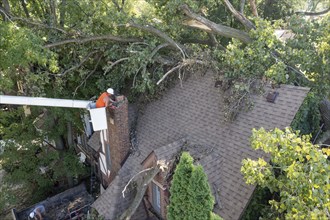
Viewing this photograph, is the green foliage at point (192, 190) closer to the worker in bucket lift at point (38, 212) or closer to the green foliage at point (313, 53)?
the green foliage at point (313, 53)

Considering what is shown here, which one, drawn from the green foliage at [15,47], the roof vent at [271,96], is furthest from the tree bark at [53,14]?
the roof vent at [271,96]

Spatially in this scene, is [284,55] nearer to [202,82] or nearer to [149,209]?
[202,82]

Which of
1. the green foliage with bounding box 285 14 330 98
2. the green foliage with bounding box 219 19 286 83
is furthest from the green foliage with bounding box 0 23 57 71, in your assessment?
the green foliage with bounding box 285 14 330 98

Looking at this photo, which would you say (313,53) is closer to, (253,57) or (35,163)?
(253,57)

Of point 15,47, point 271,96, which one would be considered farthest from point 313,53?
point 15,47

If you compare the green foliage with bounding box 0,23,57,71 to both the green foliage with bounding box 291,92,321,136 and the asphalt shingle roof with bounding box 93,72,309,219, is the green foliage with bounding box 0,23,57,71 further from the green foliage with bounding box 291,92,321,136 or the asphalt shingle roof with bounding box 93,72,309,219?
the green foliage with bounding box 291,92,321,136

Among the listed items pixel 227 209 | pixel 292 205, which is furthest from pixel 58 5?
pixel 292 205
